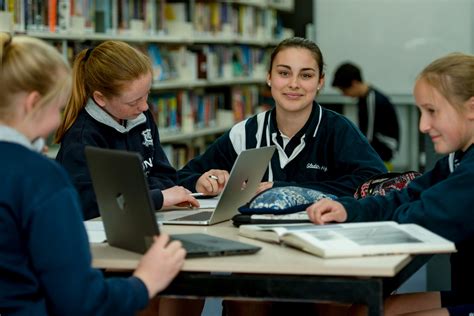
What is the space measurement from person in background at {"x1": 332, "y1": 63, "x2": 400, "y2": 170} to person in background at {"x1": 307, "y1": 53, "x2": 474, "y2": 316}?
468cm

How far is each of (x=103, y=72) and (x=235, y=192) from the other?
59 cm

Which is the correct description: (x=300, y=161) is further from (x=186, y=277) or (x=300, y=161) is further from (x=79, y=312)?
(x=79, y=312)

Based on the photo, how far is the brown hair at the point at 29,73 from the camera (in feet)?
5.58

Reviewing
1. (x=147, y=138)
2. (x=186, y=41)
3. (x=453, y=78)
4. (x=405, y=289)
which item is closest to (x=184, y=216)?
(x=147, y=138)

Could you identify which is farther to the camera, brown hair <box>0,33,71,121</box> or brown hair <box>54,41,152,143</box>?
brown hair <box>54,41,152,143</box>

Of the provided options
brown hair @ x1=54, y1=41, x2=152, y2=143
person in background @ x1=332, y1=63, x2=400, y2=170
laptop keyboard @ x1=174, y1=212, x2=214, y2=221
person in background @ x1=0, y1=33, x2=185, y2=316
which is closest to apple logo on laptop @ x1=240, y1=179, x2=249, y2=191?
laptop keyboard @ x1=174, y1=212, x2=214, y2=221

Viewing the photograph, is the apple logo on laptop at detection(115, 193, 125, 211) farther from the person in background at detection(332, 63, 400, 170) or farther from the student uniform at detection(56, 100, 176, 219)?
the person in background at detection(332, 63, 400, 170)

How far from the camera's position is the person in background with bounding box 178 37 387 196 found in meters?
2.94

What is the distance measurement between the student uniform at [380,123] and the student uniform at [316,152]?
4.03 meters

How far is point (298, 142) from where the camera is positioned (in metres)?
3.03

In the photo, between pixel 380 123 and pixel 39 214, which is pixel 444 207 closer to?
pixel 39 214

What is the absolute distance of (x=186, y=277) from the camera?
1899 millimetres

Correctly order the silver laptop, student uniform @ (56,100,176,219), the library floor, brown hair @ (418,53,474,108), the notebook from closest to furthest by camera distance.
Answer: the notebook < brown hair @ (418,53,474,108) < the silver laptop < student uniform @ (56,100,176,219) < the library floor

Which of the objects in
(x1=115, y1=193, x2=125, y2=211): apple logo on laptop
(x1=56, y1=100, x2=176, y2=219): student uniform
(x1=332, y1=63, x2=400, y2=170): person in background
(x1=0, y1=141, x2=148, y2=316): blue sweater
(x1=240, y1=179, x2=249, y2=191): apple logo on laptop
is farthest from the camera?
(x1=332, y1=63, x2=400, y2=170): person in background
